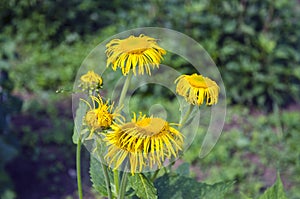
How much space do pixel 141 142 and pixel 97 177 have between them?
1.04ft

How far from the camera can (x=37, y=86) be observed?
142 inches

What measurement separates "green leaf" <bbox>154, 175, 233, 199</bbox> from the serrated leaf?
12cm

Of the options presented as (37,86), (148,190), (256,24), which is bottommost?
(148,190)

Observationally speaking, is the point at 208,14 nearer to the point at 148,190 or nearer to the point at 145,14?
the point at 145,14

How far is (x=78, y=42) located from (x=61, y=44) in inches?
5.2

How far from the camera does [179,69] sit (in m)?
3.38

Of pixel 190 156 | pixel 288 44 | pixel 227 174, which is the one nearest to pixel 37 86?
pixel 190 156

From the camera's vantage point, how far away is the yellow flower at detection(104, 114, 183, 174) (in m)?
0.86

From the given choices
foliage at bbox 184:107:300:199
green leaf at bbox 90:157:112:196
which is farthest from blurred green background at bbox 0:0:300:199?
green leaf at bbox 90:157:112:196

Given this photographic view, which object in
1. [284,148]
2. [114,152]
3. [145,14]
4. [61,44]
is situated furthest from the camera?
[61,44]

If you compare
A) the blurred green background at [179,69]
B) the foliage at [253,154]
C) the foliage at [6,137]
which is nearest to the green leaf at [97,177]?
the foliage at [6,137]

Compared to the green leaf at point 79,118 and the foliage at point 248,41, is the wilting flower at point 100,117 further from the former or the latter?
the foliage at point 248,41

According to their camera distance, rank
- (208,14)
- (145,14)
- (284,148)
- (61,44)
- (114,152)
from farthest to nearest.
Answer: (61,44)
(145,14)
(208,14)
(284,148)
(114,152)

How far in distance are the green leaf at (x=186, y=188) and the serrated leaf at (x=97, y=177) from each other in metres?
0.12
